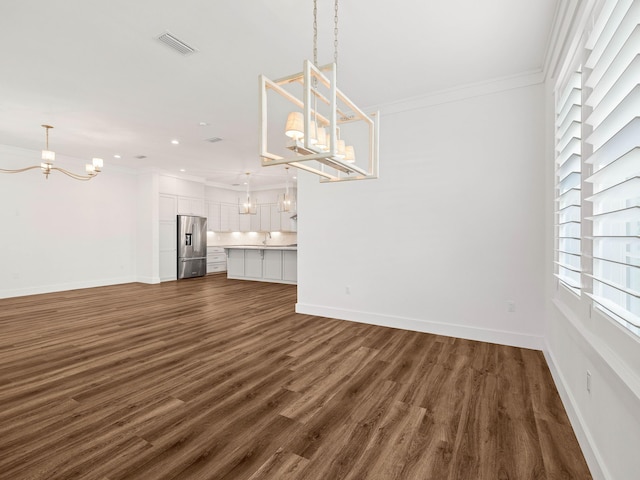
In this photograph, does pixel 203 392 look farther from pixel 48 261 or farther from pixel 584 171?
pixel 48 261

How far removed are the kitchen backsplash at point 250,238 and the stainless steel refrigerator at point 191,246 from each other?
1343mm

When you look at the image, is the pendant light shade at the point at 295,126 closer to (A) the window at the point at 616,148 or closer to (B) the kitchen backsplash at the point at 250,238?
(A) the window at the point at 616,148

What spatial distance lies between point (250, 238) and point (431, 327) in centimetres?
880

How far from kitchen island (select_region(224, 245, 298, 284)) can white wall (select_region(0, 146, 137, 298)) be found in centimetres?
265

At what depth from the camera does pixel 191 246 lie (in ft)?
30.5

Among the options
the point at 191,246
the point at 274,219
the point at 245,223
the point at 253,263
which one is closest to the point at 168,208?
the point at 191,246

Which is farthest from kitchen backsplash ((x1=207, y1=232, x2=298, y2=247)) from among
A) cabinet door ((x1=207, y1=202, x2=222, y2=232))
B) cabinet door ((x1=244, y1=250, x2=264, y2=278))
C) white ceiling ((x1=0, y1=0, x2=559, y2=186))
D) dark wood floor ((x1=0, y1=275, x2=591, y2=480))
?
dark wood floor ((x1=0, y1=275, x2=591, y2=480))

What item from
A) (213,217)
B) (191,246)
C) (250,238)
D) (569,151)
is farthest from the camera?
(250,238)

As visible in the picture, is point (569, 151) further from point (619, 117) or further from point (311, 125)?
point (311, 125)

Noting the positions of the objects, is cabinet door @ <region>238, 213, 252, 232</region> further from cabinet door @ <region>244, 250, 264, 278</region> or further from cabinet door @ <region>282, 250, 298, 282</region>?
cabinet door @ <region>282, 250, 298, 282</region>

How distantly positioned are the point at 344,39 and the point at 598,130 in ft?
6.97

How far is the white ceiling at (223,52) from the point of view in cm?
247

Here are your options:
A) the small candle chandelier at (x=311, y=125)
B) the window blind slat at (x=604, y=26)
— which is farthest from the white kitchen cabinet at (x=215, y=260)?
the window blind slat at (x=604, y=26)

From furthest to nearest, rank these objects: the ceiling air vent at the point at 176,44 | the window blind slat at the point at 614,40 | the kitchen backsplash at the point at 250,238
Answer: the kitchen backsplash at the point at 250,238
the ceiling air vent at the point at 176,44
the window blind slat at the point at 614,40
